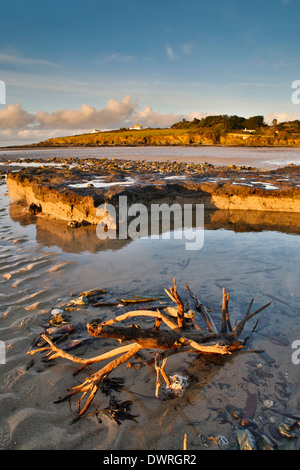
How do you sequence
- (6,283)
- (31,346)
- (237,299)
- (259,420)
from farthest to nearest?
(6,283), (237,299), (31,346), (259,420)

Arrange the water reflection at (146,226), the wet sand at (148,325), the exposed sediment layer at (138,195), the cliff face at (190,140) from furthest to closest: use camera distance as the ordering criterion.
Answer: the cliff face at (190,140) → the exposed sediment layer at (138,195) → the water reflection at (146,226) → the wet sand at (148,325)

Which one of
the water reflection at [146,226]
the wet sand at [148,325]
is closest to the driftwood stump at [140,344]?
the wet sand at [148,325]

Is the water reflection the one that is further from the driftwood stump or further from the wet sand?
the driftwood stump

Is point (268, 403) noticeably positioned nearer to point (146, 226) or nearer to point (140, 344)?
point (140, 344)

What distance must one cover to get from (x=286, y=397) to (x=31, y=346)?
2943 mm

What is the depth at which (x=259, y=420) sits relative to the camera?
239 cm

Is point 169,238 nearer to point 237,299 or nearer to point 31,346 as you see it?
point 237,299

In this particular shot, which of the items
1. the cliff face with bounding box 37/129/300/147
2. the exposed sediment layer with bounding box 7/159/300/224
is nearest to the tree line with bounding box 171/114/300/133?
the cliff face with bounding box 37/129/300/147

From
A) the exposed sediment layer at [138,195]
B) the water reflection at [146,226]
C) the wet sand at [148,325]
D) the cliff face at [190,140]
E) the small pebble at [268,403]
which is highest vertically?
the cliff face at [190,140]

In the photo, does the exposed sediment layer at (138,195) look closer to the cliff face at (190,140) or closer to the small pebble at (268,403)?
the small pebble at (268,403)

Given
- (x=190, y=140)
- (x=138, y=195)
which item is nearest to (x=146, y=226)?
(x=138, y=195)

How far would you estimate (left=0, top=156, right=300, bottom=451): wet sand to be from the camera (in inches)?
90.2

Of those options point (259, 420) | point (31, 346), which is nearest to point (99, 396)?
point (31, 346)

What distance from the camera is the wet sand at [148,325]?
229cm
